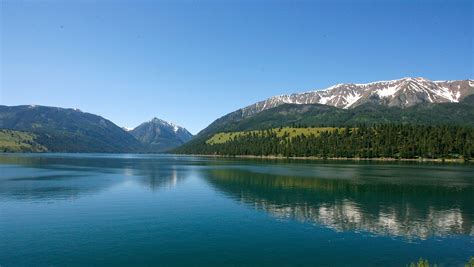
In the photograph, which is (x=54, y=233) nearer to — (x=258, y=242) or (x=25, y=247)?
(x=25, y=247)

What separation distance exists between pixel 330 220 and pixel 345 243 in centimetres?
1313

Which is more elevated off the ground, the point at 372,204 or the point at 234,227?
the point at 372,204

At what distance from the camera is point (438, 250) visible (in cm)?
4100

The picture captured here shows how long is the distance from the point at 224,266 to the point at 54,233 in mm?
25396

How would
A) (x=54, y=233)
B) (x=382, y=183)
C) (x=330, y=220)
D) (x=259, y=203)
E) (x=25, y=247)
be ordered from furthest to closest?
(x=382, y=183), (x=259, y=203), (x=330, y=220), (x=54, y=233), (x=25, y=247)

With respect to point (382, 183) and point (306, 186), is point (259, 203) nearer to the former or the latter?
point (306, 186)

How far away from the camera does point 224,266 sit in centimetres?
3494

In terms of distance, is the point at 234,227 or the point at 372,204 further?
the point at 372,204

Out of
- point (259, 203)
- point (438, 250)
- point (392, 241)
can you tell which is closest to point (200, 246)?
point (392, 241)

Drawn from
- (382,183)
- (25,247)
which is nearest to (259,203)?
(25,247)

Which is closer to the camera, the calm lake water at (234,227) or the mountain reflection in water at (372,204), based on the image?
the calm lake water at (234,227)

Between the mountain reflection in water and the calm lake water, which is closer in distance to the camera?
the calm lake water

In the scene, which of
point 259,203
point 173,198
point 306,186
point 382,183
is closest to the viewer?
point 259,203

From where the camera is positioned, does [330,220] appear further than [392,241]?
Yes
